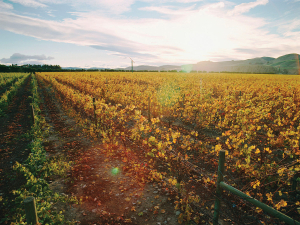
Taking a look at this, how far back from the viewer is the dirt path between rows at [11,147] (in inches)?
192

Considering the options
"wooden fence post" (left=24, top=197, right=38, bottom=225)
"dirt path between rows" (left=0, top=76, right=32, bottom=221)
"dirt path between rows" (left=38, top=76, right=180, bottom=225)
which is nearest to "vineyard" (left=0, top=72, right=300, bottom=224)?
"dirt path between rows" (left=38, top=76, right=180, bottom=225)

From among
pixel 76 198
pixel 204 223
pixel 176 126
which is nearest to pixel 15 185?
pixel 76 198

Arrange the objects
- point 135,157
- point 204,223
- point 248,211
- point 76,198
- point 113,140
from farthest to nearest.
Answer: point 113,140
point 135,157
point 76,198
point 248,211
point 204,223

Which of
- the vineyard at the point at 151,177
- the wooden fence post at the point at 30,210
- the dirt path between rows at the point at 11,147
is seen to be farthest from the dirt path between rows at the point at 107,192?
the wooden fence post at the point at 30,210

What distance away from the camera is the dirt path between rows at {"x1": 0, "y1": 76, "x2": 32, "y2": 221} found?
489cm

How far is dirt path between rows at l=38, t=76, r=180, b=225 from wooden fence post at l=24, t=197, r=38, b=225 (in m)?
1.87

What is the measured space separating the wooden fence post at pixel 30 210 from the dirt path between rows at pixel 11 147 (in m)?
2.73

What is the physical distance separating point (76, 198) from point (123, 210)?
1.36 metres

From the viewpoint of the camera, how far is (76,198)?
4.38 meters

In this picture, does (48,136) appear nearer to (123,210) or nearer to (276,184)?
(123,210)

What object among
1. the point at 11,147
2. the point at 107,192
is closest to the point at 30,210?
the point at 107,192

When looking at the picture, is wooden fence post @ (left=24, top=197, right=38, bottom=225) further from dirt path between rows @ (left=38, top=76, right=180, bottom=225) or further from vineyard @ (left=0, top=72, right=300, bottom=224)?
dirt path between rows @ (left=38, top=76, right=180, bottom=225)

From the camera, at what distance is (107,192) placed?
4699 mm

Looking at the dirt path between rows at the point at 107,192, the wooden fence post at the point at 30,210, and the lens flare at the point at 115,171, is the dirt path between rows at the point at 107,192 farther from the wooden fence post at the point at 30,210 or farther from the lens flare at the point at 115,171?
the wooden fence post at the point at 30,210
